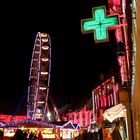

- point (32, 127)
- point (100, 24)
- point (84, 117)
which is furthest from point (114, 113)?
point (84, 117)

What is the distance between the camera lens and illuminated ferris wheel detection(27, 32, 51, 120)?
1622 inches

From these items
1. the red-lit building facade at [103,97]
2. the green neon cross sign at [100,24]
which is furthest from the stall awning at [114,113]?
the red-lit building facade at [103,97]

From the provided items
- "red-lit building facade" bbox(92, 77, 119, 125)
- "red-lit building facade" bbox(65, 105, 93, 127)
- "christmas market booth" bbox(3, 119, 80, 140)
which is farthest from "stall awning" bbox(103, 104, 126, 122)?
"red-lit building facade" bbox(65, 105, 93, 127)

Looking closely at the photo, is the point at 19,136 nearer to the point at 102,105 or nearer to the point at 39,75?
the point at 39,75

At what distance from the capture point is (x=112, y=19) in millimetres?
9375

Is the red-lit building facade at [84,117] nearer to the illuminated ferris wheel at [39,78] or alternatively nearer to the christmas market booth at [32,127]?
the illuminated ferris wheel at [39,78]

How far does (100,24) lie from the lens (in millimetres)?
9383

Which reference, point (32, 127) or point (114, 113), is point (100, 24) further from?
point (32, 127)

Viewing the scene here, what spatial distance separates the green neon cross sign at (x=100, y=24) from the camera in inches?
358

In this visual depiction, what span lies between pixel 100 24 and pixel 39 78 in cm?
3251

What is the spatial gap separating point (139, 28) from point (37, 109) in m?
36.7

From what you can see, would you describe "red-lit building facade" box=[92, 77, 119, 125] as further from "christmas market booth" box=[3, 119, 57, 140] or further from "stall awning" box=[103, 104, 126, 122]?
"stall awning" box=[103, 104, 126, 122]

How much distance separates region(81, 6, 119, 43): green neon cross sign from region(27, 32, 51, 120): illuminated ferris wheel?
104ft

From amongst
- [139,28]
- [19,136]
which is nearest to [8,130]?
[19,136]
